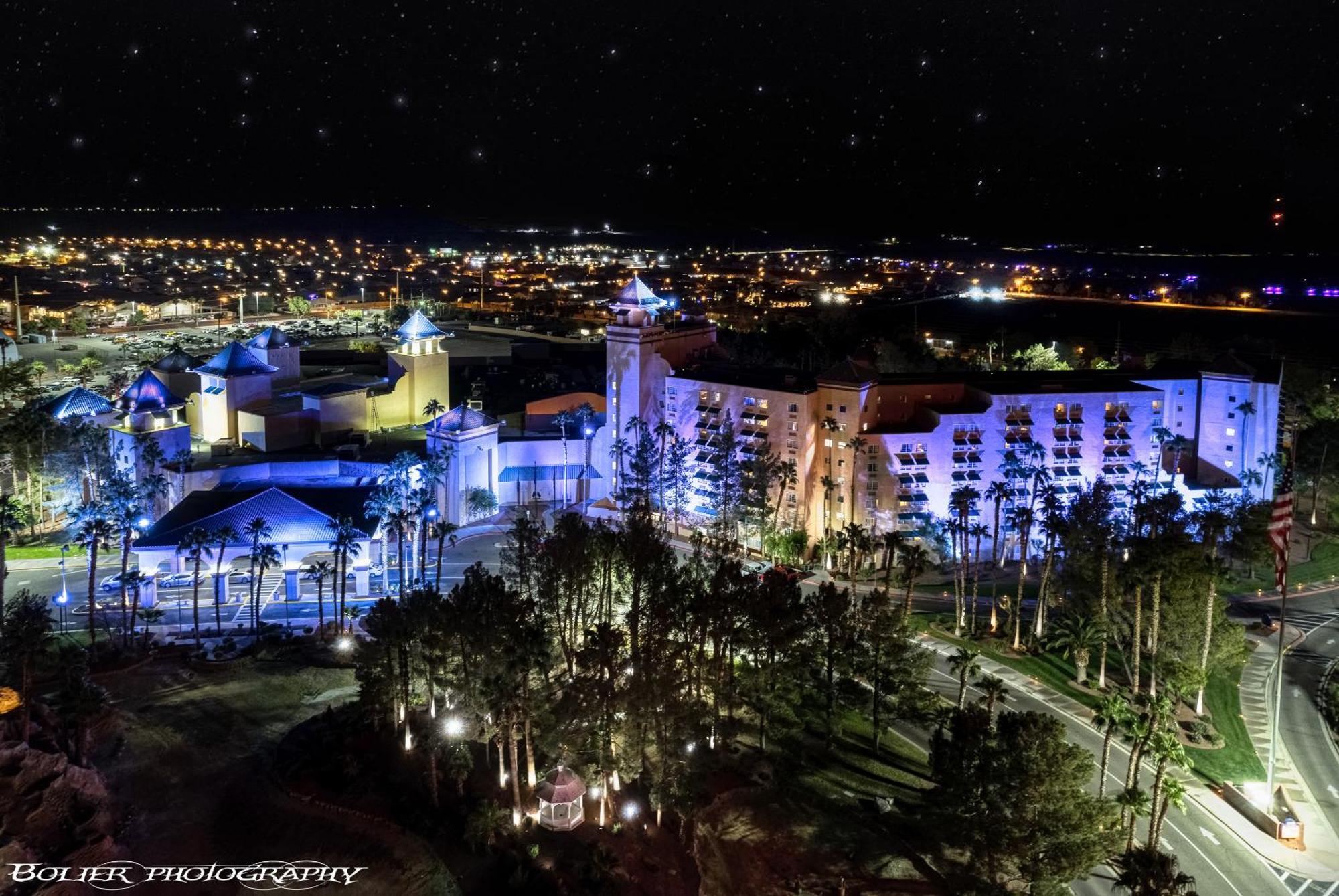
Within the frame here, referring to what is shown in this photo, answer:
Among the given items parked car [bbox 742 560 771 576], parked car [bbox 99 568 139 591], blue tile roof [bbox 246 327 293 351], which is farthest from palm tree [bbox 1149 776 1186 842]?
blue tile roof [bbox 246 327 293 351]

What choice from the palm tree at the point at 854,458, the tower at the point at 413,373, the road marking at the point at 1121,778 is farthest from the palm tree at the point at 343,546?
the palm tree at the point at 854,458

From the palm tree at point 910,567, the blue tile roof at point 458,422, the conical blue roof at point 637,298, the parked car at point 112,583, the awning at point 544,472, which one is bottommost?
the parked car at point 112,583

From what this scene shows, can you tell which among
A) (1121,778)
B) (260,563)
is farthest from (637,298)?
(1121,778)

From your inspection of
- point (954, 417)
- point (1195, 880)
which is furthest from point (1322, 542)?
point (1195, 880)

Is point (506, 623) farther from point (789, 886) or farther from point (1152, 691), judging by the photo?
point (1152, 691)

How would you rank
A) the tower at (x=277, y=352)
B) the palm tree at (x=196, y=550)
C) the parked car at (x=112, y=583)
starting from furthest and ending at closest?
the tower at (x=277, y=352) → the parked car at (x=112, y=583) → the palm tree at (x=196, y=550)

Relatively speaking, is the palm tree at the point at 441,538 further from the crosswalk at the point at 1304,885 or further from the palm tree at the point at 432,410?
the crosswalk at the point at 1304,885
